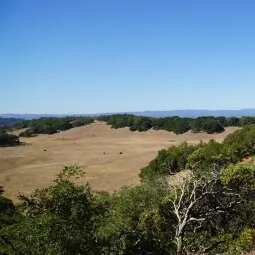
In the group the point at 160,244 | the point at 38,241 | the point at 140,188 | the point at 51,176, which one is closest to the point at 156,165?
the point at 51,176

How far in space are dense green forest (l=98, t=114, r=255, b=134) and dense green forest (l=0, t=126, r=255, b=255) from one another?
3712 inches

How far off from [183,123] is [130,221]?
11028cm

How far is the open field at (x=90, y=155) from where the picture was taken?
242 ft

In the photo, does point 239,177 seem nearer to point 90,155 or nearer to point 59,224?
point 59,224

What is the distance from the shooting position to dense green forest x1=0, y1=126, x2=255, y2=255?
17.3 m

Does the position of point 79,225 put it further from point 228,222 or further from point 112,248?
point 228,222

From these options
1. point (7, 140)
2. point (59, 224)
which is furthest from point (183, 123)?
point (59, 224)

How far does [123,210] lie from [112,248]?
6.07m

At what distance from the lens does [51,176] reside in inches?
3100

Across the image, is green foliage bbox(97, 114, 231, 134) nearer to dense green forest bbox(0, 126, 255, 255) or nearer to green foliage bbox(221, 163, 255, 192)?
green foliage bbox(221, 163, 255, 192)

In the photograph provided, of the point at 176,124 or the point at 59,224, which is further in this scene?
the point at 176,124

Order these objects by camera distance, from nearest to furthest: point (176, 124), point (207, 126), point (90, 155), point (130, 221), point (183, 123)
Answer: point (130, 221) → point (90, 155) → point (207, 126) → point (183, 123) → point (176, 124)

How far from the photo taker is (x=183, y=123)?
13412 cm

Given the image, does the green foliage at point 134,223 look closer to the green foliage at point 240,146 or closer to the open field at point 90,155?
the green foliage at point 240,146
